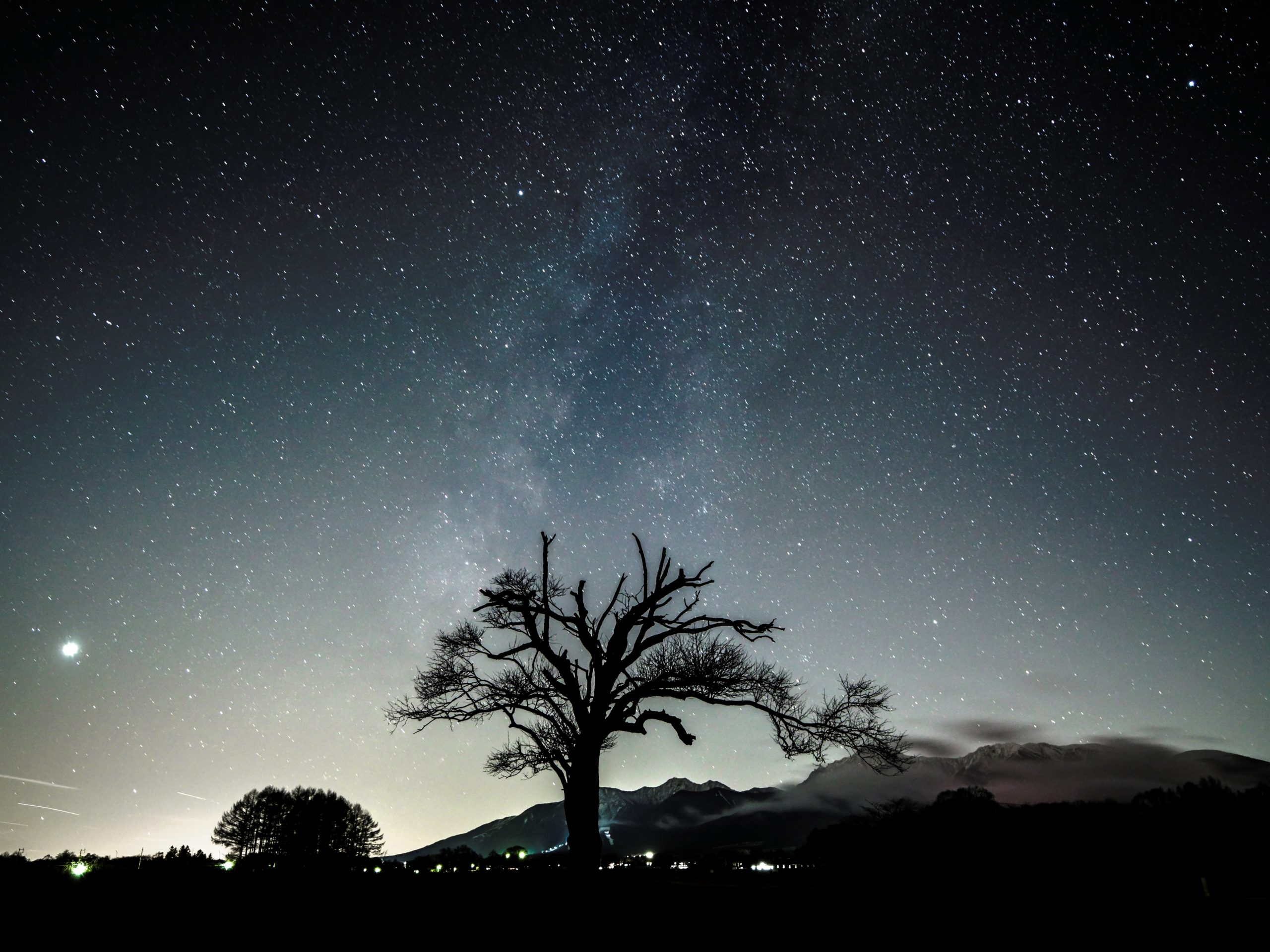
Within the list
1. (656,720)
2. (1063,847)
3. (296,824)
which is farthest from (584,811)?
(296,824)

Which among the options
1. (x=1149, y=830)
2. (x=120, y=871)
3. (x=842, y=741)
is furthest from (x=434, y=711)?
(x=1149, y=830)

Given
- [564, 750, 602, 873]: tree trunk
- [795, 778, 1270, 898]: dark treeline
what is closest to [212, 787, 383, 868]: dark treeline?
[795, 778, 1270, 898]: dark treeline

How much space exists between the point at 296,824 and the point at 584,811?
85.1 meters

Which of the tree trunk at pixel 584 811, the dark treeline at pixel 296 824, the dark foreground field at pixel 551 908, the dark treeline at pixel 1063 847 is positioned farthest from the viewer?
the dark treeline at pixel 296 824

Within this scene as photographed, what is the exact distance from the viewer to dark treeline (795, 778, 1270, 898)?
377 inches

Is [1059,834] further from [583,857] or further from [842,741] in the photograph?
[583,857]

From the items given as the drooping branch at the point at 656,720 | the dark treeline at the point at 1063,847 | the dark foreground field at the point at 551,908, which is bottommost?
the dark treeline at the point at 1063,847

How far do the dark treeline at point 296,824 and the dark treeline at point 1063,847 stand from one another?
6343 cm

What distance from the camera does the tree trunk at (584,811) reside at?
14266 millimetres

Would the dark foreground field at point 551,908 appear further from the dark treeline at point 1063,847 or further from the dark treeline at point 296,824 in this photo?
the dark treeline at point 296,824

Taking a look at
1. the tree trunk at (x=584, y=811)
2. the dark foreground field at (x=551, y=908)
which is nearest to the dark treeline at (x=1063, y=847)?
the dark foreground field at (x=551, y=908)

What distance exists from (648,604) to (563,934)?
12333mm

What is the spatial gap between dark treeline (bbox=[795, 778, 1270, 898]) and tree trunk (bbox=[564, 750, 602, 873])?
5.71m

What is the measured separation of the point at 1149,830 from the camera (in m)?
33.8
